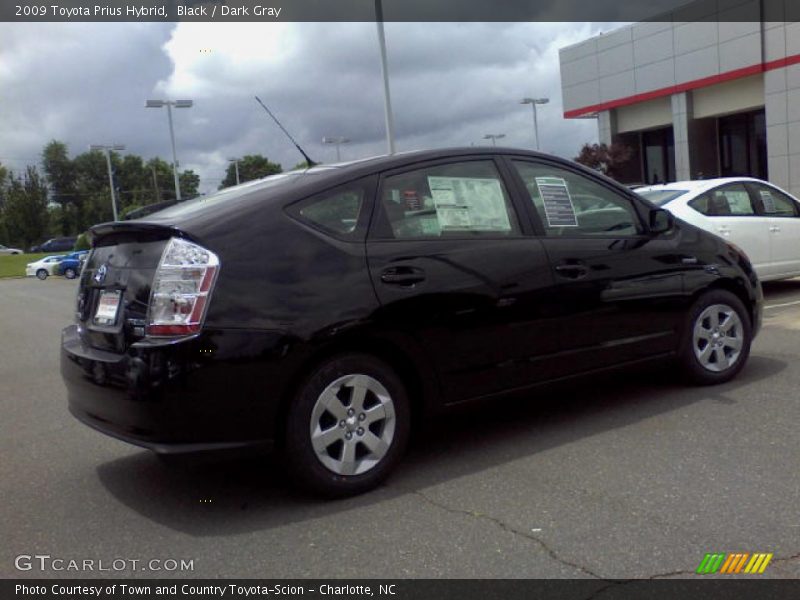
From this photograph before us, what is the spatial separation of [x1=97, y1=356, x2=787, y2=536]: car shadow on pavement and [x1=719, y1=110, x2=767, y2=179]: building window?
24.7 meters

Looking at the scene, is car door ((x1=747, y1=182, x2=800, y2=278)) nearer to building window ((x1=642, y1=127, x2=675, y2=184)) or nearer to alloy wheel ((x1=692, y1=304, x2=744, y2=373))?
alloy wheel ((x1=692, y1=304, x2=744, y2=373))

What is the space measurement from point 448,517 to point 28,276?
166 feet

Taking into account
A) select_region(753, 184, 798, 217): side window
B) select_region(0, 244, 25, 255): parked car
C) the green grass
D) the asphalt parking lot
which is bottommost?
the green grass

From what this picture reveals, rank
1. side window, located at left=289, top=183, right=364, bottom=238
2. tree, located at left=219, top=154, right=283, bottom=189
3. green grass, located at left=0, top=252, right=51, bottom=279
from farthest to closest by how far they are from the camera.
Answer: tree, located at left=219, top=154, right=283, bottom=189, green grass, located at left=0, top=252, right=51, bottom=279, side window, located at left=289, top=183, right=364, bottom=238

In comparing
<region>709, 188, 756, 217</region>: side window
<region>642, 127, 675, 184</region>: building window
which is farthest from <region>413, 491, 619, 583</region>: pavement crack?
<region>642, 127, 675, 184</region>: building window

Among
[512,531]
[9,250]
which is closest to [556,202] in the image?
[512,531]

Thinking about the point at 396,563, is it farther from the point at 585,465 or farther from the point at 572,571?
the point at 585,465

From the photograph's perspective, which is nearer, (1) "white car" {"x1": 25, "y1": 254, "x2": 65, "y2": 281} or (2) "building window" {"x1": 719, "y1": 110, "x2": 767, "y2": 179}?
(2) "building window" {"x1": 719, "y1": 110, "x2": 767, "y2": 179}

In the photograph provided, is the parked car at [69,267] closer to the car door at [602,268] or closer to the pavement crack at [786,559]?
the car door at [602,268]

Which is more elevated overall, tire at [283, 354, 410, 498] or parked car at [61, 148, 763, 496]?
parked car at [61, 148, 763, 496]

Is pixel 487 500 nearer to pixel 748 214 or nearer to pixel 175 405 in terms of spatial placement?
pixel 175 405

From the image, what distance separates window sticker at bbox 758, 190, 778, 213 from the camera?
31.6 feet

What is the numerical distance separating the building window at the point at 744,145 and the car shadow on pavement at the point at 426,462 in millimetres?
24686

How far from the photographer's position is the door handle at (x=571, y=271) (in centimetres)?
456
